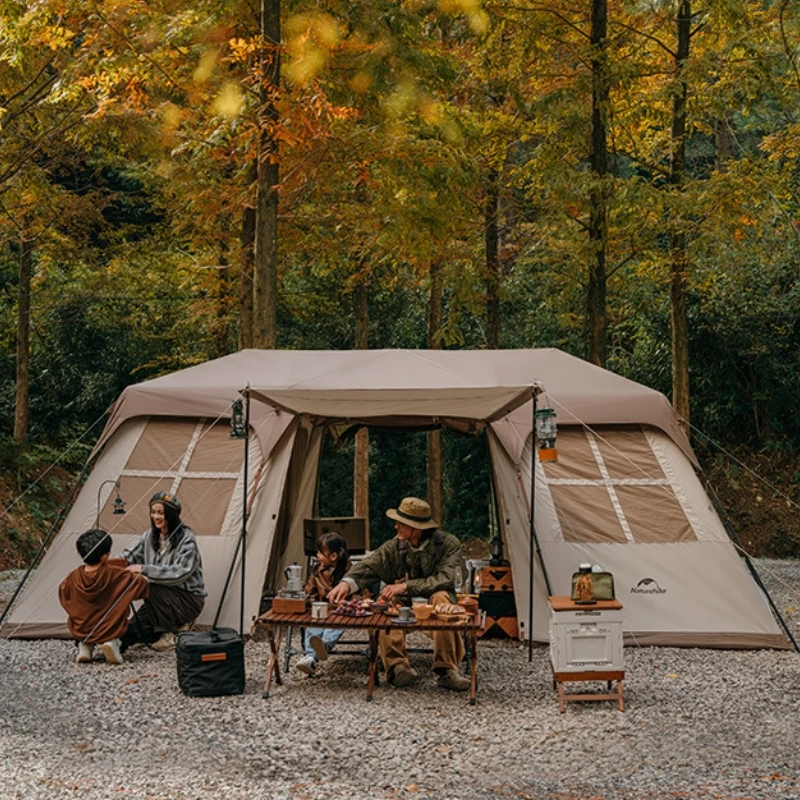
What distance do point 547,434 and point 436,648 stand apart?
155 centimetres

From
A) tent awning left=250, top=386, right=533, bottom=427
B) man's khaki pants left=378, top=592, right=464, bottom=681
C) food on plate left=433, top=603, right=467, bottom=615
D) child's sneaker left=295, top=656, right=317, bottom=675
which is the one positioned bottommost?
child's sneaker left=295, top=656, right=317, bottom=675

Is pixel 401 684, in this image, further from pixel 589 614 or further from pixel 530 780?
pixel 530 780

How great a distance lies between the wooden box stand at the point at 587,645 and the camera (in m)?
6.57

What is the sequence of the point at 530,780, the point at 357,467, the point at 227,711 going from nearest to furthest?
the point at 530,780 → the point at 227,711 → the point at 357,467

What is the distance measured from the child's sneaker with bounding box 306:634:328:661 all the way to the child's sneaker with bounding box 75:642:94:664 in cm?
156

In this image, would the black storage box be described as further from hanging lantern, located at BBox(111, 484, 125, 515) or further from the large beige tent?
hanging lantern, located at BBox(111, 484, 125, 515)

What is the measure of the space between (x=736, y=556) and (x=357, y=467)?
7.18m

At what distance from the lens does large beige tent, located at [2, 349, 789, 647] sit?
8469 mm

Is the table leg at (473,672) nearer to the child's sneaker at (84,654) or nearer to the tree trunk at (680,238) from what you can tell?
the child's sneaker at (84,654)

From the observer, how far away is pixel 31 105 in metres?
12.4

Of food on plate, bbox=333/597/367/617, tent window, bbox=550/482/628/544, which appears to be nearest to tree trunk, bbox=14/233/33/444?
tent window, bbox=550/482/628/544

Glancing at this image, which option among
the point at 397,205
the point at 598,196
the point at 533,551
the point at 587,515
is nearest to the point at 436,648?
the point at 533,551

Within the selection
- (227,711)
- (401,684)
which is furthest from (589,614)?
(227,711)

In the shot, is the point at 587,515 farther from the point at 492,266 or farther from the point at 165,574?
the point at 492,266
